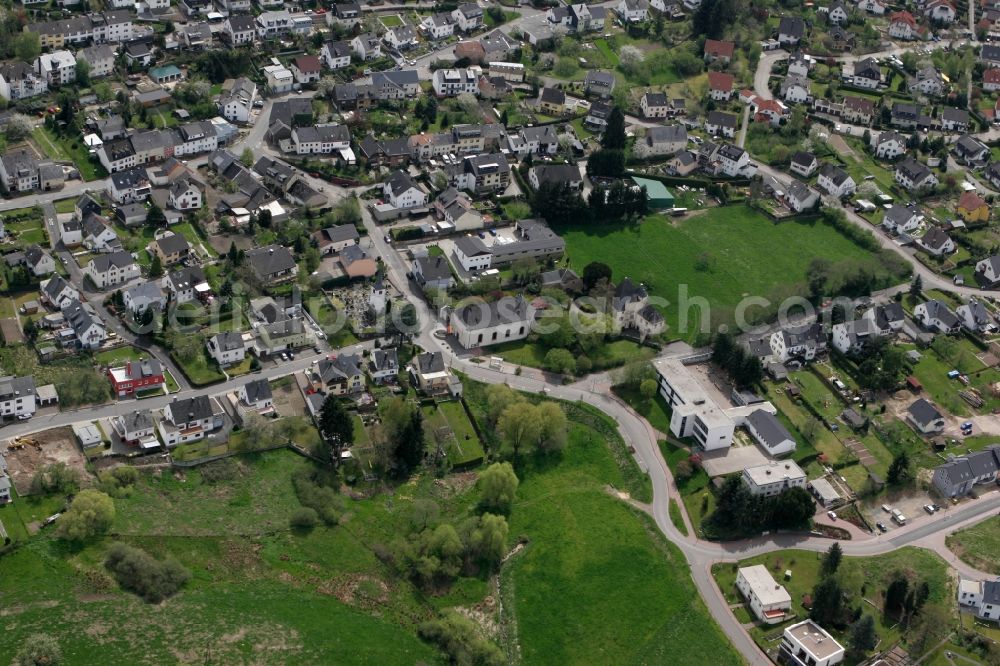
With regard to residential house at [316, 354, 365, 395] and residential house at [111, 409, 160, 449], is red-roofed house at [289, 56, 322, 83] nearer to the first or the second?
residential house at [316, 354, 365, 395]

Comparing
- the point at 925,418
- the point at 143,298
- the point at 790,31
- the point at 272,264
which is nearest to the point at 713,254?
the point at 925,418

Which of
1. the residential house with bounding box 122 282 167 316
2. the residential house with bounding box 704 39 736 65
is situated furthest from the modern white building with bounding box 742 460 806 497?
the residential house with bounding box 704 39 736 65

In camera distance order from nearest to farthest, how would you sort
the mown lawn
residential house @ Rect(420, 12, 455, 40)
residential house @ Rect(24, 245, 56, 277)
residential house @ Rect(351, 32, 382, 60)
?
the mown lawn
residential house @ Rect(24, 245, 56, 277)
residential house @ Rect(351, 32, 382, 60)
residential house @ Rect(420, 12, 455, 40)

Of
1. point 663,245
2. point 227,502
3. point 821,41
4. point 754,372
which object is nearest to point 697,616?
point 754,372

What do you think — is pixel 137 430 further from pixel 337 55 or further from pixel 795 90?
pixel 795 90

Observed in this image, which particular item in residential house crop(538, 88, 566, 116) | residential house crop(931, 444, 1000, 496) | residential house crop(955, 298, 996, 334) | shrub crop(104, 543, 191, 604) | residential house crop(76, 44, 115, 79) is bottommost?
residential house crop(931, 444, 1000, 496)

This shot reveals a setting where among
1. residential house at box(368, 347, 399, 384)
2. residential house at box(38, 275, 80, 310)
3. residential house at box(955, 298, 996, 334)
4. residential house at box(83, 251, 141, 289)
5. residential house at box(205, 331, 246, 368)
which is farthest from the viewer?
residential house at box(955, 298, 996, 334)

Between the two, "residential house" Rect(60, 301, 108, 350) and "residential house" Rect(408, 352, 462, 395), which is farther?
"residential house" Rect(408, 352, 462, 395)
